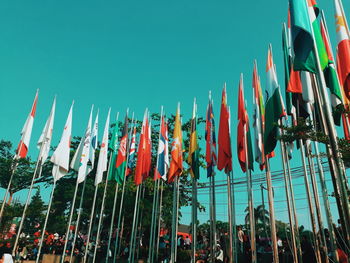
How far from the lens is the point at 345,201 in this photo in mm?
3621

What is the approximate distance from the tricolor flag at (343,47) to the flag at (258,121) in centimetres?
325

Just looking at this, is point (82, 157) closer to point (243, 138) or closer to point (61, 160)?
point (61, 160)

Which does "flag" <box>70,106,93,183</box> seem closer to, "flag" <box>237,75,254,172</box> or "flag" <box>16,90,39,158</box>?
"flag" <box>16,90,39,158</box>

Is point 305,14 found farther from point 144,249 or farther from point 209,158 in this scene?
point 144,249

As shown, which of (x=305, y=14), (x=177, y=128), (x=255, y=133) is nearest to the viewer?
(x=305, y=14)

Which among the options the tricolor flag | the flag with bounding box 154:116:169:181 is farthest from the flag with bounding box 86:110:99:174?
the tricolor flag

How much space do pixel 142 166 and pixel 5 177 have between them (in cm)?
2557

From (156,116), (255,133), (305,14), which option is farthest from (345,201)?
(156,116)

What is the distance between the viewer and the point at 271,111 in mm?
7848

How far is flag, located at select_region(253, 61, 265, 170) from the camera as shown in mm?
9234

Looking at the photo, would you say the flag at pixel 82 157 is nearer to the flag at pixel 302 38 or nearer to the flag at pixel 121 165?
the flag at pixel 121 165

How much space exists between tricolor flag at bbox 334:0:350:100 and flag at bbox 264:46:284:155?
179cm

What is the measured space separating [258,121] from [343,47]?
3738 millimetres

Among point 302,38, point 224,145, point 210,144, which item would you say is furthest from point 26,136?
point 302,38
